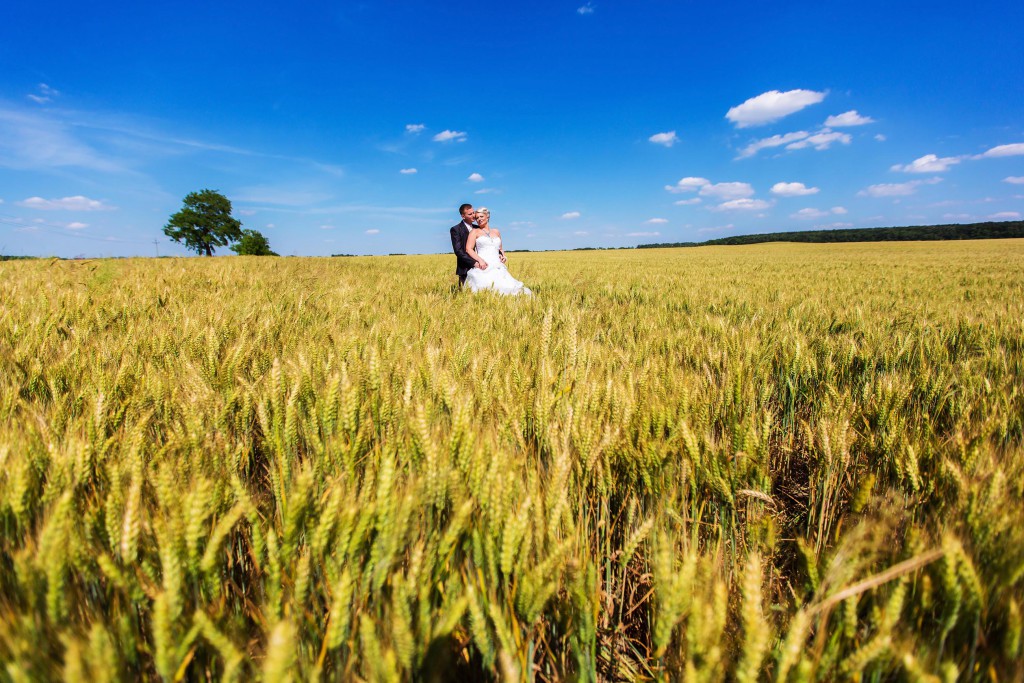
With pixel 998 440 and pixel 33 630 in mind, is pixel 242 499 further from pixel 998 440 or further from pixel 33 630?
pixel 998 440

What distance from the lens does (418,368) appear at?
5.05ft

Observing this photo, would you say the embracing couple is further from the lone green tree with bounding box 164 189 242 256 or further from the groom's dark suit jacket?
the lone green tree with bounding box 164 189 242 256

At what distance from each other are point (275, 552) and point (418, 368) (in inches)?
37.3

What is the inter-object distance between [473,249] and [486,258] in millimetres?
250

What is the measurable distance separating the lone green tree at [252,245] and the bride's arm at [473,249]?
181ft

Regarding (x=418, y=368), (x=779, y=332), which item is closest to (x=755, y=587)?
(x=418, y=368)

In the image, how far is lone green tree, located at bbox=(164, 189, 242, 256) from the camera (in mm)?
48688

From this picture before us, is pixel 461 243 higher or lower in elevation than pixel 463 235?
lower

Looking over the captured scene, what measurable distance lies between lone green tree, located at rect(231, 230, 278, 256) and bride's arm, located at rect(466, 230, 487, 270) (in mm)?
55145

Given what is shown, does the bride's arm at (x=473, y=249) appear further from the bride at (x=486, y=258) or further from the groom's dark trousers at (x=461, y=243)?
the groom's dark trousers at (x=461, y=243)

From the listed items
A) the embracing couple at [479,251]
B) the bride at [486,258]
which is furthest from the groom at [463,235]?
the bride at [486,258]

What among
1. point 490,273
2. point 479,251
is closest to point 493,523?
point 490,273

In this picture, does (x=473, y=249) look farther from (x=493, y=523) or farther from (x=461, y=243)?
(x=493, y=523)

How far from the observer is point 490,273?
6.56 meters
